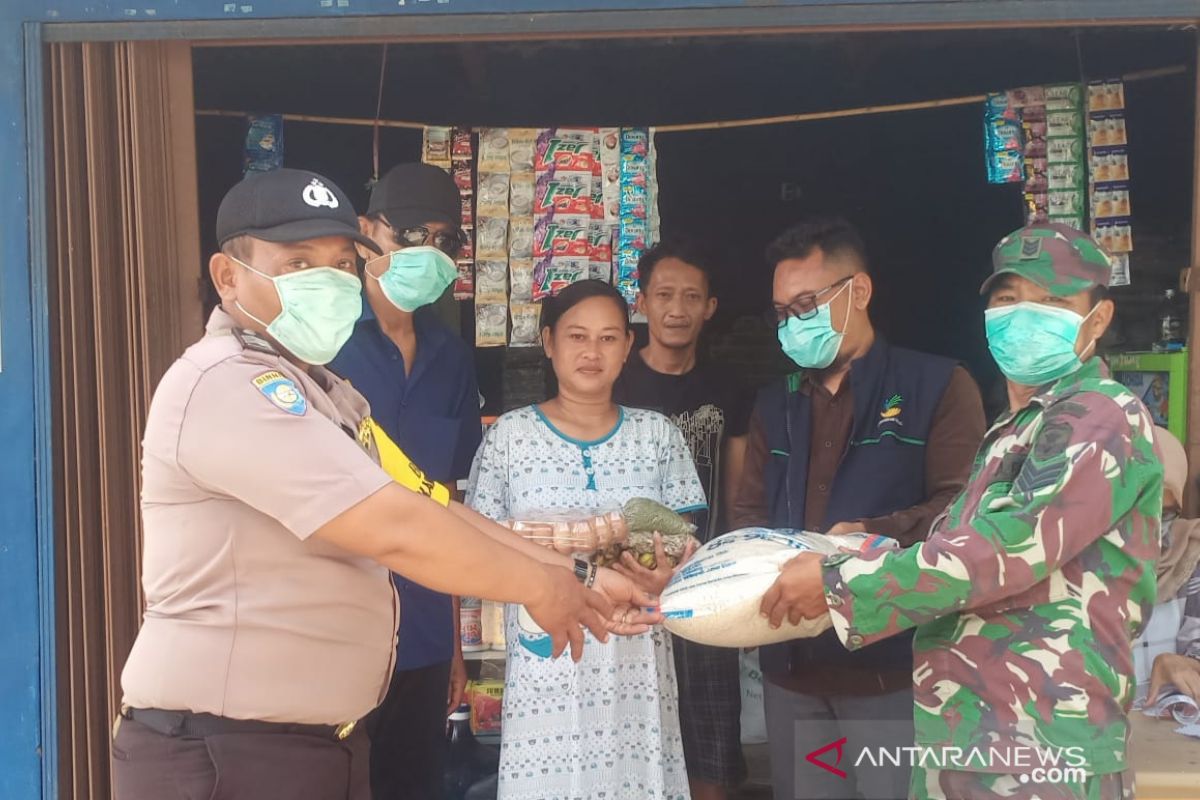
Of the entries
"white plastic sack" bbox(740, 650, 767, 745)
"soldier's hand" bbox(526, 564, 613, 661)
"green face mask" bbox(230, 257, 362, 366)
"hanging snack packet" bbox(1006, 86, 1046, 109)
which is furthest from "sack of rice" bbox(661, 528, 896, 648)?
"hanging snack packet" bbox(1006, 86, 1046, 109)

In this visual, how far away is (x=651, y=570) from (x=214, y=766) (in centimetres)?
114

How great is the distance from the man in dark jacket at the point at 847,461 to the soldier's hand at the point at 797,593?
18.7 inches

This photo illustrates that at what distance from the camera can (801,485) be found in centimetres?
271

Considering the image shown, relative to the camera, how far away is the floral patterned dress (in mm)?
2738

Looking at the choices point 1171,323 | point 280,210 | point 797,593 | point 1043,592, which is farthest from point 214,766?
point 1171,323

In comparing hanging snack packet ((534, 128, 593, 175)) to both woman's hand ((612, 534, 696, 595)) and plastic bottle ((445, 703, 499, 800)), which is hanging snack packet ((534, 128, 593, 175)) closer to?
woman's hand ((612, 534, 696, 595))

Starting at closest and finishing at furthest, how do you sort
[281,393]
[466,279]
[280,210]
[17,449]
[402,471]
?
[281,393] < [280,210] < [402,471] < [17,449] < [466,279]

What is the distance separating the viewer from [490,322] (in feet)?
A: 13.8

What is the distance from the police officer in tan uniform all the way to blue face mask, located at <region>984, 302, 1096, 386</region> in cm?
103

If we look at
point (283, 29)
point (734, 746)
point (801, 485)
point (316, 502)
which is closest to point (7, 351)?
point (283, 29)

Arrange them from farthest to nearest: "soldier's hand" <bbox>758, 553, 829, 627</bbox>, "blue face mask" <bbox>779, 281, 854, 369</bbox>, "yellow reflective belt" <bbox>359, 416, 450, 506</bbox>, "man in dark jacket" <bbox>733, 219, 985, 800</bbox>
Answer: "blue face mask" <bbox>779, 281, 854, 369</bbox>
"man in dark jacket" <bbox>733, 219, 985, 800</bbox>
"yellow reflective belt" <bbox>359, 416, 450, 506</bbox>
"soldier's hand" <bbox>758, 553, 829, 627</bbox>

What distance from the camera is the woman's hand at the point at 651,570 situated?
2.58m

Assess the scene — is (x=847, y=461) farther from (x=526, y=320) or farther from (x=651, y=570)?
(x=526, y=320)

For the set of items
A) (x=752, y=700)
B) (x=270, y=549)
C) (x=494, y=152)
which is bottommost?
(x=752, y=700)
